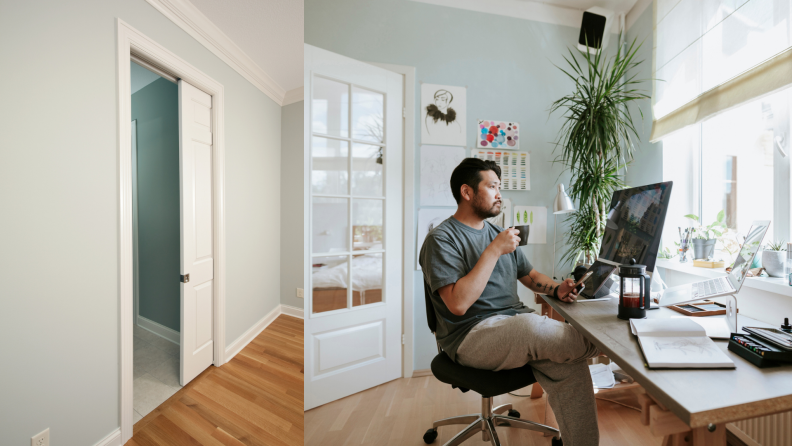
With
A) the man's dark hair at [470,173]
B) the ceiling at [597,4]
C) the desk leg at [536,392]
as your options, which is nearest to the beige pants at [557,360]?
the man's dark hair at [470,173]

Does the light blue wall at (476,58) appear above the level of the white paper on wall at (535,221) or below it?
above

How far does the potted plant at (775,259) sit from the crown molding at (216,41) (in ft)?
8.70

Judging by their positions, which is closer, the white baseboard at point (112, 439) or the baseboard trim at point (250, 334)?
the white baseboard at point (112, 439)

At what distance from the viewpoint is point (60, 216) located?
128cm

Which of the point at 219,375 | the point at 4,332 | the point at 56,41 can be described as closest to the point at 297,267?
the point at 219,375

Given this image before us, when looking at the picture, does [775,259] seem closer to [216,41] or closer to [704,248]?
[704,248]

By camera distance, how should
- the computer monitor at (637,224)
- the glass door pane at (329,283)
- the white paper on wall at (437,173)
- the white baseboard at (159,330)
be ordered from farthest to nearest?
the white baseboard at (159,330) → the white paper on wall at (437,173) → the glass door pane at (329,283) → the computer monitor at (637,224)

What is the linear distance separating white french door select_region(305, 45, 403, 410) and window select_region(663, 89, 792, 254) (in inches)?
72.2

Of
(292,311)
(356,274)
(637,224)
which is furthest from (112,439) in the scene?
(637,224)

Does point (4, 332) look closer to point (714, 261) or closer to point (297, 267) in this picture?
point (297, 267)

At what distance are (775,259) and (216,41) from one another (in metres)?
3.22

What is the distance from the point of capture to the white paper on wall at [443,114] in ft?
7.11

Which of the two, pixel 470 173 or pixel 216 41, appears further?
pixel 216 41

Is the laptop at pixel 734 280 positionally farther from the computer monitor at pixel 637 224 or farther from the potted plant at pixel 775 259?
the potted plant at pixel 775 259
